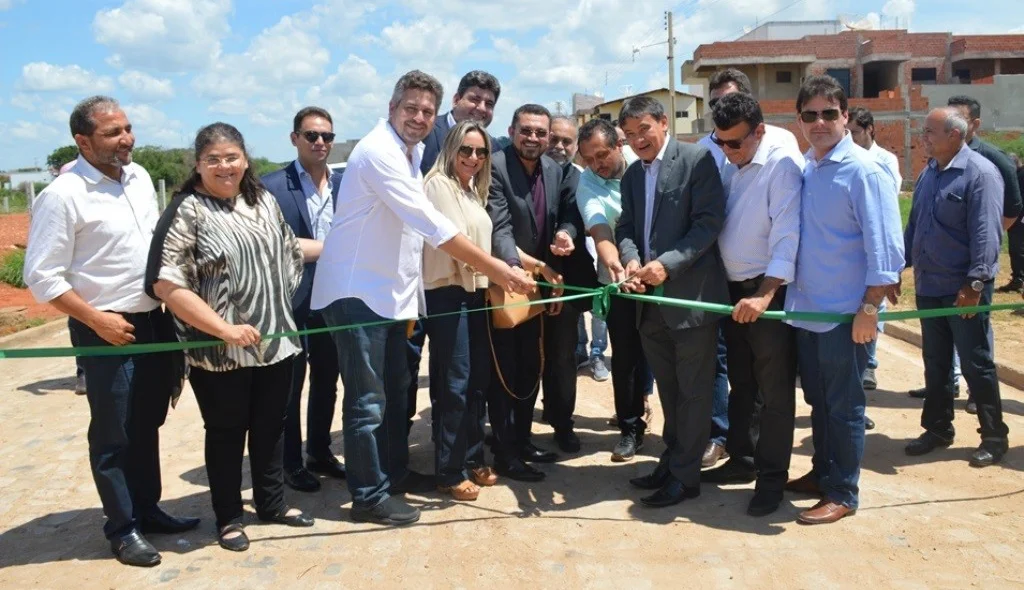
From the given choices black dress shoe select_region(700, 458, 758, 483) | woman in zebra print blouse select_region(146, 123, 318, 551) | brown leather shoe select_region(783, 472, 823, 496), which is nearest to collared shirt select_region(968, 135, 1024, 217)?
brown leather shoe select_region(783, 472, 823, 496)

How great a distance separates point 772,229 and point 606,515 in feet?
5.83

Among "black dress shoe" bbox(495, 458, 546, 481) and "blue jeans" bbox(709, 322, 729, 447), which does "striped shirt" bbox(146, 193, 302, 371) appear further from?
"blue jeans" bbox(709, 322, 729, 447)

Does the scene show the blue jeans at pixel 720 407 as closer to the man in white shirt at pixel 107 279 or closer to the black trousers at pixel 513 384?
the black trousers at pixel 513 384

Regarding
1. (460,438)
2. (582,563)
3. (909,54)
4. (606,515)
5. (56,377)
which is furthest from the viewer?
(909,54)

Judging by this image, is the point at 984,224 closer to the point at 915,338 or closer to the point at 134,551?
the point at 915,338

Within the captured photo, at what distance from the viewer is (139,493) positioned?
4.34 m

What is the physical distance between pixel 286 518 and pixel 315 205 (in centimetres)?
193

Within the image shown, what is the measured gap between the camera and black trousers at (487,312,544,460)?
516 cm

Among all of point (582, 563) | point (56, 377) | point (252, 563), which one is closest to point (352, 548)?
point (252, 563)

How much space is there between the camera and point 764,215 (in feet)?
14.3

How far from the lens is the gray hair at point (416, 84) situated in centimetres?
438

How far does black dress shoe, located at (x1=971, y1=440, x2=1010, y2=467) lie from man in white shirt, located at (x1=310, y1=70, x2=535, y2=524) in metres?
3.06

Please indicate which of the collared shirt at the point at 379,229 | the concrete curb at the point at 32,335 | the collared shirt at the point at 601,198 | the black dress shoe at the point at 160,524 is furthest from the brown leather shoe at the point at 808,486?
the concrete curb at the point at 32,335

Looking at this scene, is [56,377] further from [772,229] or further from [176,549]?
[772,229]
